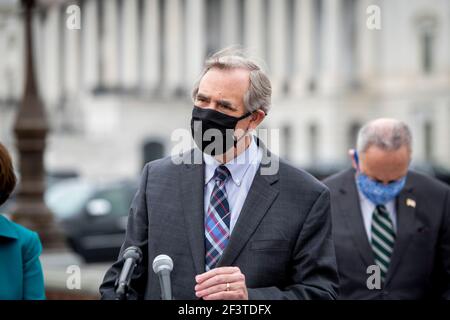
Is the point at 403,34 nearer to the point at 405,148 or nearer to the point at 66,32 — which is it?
the point at 66,32

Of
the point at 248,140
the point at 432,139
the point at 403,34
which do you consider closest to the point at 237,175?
the point at 248,140

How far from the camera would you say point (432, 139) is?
161 ft

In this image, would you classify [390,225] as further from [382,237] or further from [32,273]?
[32,273]

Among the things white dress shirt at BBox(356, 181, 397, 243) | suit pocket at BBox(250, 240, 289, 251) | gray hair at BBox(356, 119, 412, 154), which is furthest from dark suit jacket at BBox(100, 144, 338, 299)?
white dress shirt at BBox(356, 181, 397, 243)

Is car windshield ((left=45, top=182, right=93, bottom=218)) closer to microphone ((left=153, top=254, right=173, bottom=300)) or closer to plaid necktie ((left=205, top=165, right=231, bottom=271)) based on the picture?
plaid necktie ((left=205, top=165, right=231, bottom=271))

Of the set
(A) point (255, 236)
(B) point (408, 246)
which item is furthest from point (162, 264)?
(B) point (408, 246)

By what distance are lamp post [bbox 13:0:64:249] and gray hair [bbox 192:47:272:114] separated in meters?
9.76

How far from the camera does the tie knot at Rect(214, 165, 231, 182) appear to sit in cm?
401

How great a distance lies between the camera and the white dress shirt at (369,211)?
5602 mm

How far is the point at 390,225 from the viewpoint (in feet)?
18.3

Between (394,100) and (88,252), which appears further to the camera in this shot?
(394,100)

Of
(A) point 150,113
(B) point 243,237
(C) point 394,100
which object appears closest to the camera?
(B) point 243,237

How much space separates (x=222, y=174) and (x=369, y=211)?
187 cm

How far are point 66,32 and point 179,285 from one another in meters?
64.3
